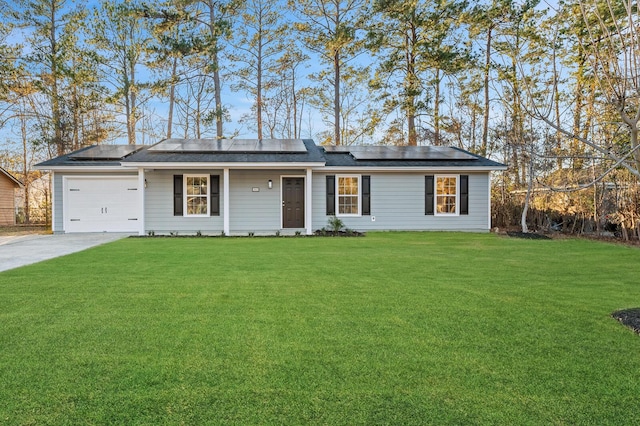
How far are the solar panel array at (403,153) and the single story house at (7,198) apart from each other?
16.9 m

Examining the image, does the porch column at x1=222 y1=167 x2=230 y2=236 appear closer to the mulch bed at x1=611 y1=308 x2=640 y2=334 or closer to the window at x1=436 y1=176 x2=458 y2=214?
the window at x1=436 y1=176 x2=458 y2=214

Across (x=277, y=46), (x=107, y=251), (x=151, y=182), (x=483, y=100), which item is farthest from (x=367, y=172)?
(x=277, y=46)

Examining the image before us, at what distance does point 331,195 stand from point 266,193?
2213 millimetres

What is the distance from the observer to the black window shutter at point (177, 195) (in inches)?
480

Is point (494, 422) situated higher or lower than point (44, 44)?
lower

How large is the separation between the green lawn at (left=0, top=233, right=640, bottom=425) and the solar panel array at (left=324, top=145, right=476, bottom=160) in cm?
763

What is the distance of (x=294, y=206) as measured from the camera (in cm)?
1264

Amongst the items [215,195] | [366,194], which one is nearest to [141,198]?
[215,195]

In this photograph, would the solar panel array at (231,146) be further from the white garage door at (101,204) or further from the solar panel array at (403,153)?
the solar panel array at (403,153)

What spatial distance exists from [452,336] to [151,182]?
1150 cm

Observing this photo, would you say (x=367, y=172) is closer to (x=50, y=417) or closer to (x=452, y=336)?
(x=452, y=336)

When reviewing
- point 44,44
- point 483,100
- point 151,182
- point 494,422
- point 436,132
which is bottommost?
point 494,422

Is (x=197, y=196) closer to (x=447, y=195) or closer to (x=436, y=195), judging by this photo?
(x=436, y=195)

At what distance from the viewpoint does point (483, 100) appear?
18.0 metres
